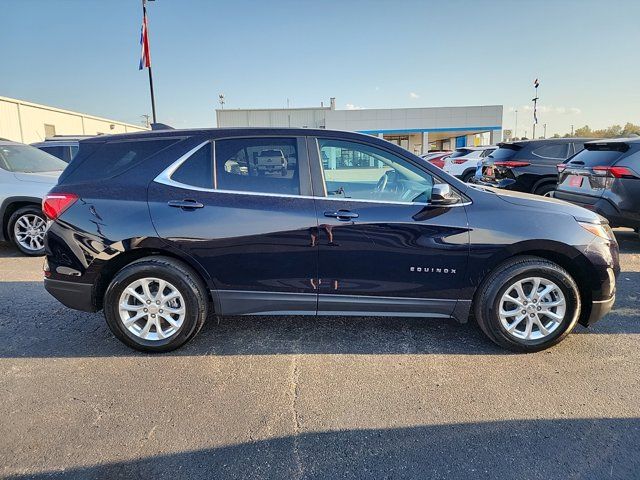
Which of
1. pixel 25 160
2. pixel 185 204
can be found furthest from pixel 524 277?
pixel 25 160

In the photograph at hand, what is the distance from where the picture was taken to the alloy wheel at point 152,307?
3346 mm

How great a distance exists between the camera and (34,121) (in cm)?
2662

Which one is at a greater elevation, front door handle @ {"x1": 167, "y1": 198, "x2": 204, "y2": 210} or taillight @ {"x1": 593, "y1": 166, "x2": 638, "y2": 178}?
taillight @ {"x1": 593, "y1": 166, "x2": 638, "y2": 178}

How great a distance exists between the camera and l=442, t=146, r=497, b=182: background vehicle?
14617 mm

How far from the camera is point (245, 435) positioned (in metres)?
2.47

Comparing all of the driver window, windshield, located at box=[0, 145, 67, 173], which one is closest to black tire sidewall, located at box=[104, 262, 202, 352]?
the driver window

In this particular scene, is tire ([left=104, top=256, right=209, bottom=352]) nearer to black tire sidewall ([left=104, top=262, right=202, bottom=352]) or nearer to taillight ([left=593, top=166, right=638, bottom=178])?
black tire sidewall ([left=104, top=262, right=202, bottom=352])

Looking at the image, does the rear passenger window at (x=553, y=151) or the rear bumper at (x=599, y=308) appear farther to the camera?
the rear passenger window at (x=553, y=151)

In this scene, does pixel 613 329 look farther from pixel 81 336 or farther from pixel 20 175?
pixel 20 175

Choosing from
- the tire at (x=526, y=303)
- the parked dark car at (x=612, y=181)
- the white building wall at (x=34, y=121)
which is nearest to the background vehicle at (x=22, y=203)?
the tire at (x=526, y=303)

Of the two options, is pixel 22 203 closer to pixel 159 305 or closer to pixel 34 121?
pixel 159 305

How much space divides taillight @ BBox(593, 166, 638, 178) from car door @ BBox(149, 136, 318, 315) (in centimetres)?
495

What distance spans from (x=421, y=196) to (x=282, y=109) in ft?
117

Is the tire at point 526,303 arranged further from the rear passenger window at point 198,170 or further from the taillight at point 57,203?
the taillight at point 57,203
